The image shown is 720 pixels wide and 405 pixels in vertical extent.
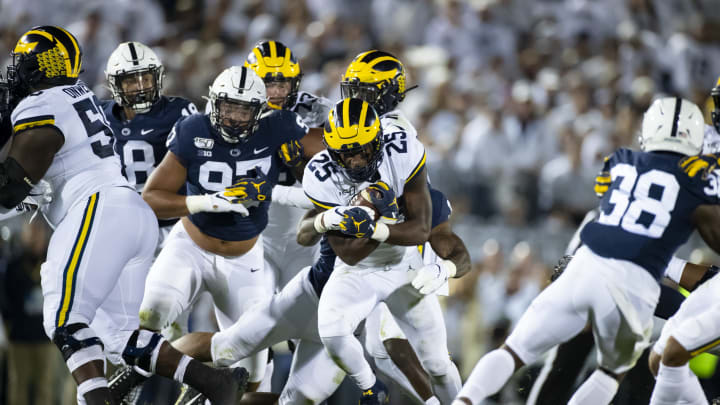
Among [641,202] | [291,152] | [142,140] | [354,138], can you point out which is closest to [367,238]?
[354,138]

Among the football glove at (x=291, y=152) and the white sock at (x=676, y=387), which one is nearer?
the white sock at (x=676, y=387)

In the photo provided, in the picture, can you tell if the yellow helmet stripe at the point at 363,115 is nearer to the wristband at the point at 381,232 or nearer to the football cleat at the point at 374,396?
the wristband at the point at 381,232

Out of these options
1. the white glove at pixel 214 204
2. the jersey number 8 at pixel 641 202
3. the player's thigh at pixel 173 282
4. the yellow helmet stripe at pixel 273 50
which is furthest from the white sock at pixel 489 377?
the yellow helmet stripe at pixel 273 50

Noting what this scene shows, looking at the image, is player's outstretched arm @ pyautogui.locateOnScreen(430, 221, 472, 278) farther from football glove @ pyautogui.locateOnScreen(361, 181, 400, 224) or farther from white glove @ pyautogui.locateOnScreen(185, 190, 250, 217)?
white glove @ pyautogui.locateOnScreen(185, 190, 250, 217)

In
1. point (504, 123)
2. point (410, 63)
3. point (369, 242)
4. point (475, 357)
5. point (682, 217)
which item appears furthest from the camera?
point (410, 63)

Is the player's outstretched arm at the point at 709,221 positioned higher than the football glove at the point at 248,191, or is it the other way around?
the player's outstretched arm at the point at 709,221

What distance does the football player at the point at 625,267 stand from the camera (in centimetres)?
482

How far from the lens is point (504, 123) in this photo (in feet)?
34.3

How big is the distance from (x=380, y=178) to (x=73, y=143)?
1591 mm

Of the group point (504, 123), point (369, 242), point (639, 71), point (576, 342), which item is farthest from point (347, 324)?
point (639, 71)

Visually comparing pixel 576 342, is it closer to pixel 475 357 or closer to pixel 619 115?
pixel 475 357

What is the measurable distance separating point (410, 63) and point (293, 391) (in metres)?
6.69

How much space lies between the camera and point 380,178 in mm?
5234

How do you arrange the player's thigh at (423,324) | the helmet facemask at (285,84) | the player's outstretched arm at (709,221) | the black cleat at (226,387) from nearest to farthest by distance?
the player's outstretched arm at (709,221) → the black cleat at (226,387) → the player's thigh at (423,324) → the helmet facemask at (285,84)
